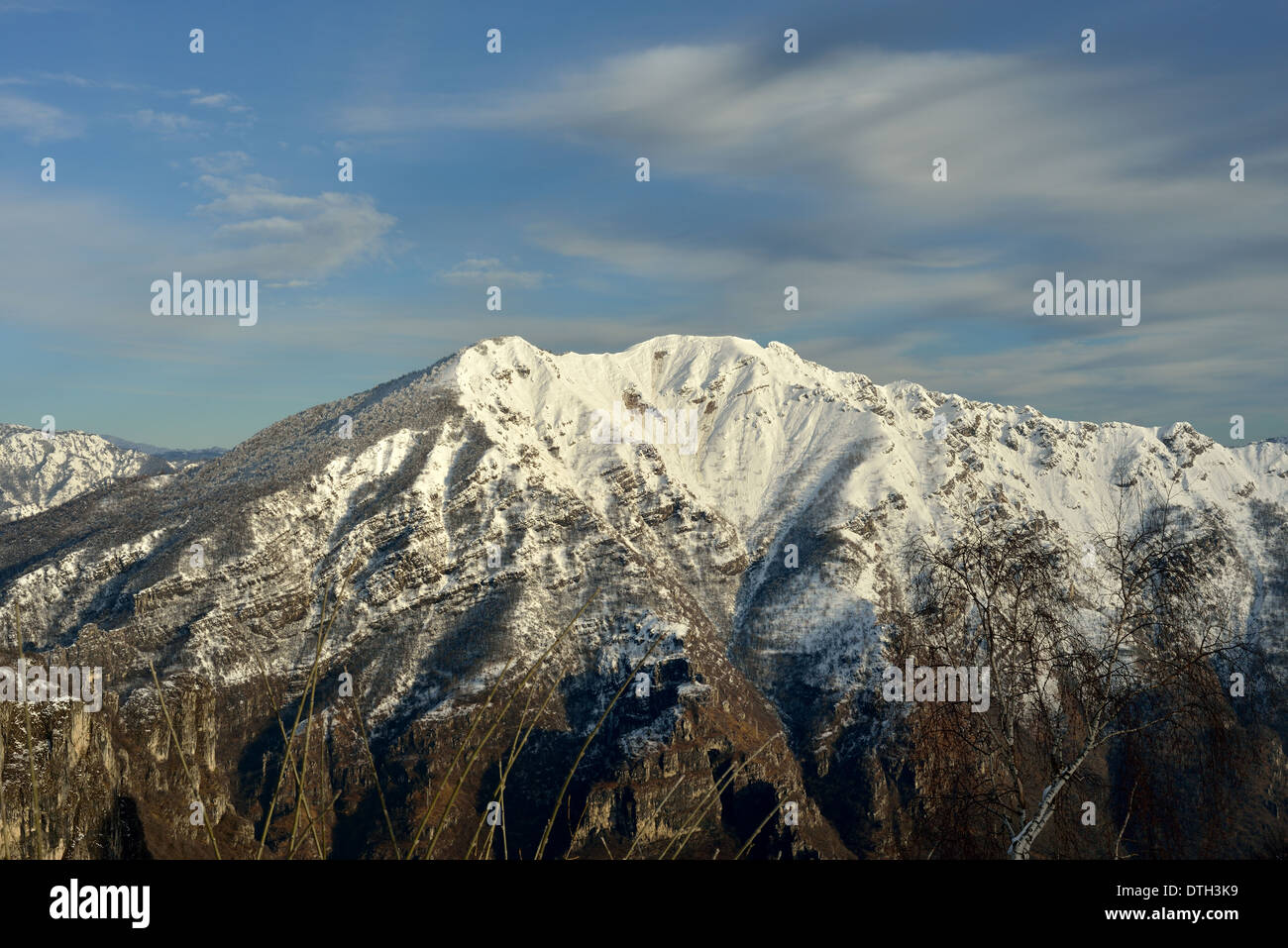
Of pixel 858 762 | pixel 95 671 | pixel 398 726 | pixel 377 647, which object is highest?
pixel 95 671

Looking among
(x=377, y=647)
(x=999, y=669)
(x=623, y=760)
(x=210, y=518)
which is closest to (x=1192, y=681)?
(x=999, y=669)

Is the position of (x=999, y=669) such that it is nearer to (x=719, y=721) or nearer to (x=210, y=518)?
(x=719, y=721)

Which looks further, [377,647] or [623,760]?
[377,647]

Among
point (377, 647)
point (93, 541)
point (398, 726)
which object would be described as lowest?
point (398, 726)

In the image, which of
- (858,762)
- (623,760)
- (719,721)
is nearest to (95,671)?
(623,760)
